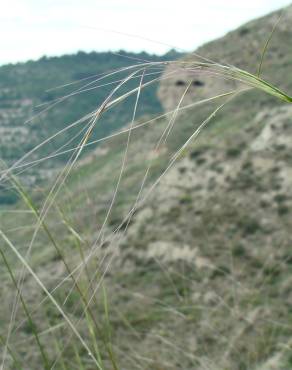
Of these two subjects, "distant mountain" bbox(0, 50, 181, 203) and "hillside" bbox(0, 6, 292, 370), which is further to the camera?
"distant mountain" bbox(0, 50, 181, 203)

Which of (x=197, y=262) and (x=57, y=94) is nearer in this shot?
(x=197, y=262)

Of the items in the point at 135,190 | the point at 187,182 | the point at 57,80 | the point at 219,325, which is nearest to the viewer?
the point at 219,325

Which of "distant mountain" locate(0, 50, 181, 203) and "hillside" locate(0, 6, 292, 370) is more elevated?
"hillside" locate(0, 6, 292, 370)

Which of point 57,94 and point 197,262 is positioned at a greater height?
point 197,262

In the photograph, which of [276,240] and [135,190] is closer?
[276,240]

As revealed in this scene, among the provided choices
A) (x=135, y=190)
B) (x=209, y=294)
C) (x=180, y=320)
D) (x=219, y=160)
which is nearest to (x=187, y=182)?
(x=219, y=160)

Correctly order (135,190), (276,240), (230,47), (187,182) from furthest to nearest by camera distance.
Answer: (230,47)
(135,190)
(187,182)
(276,240)

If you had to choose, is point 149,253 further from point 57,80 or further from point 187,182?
point 57,80

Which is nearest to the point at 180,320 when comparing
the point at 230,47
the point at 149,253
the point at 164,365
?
the point at 164,365

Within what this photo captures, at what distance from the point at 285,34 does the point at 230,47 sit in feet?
14.5

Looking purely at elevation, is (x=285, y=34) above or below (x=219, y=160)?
above

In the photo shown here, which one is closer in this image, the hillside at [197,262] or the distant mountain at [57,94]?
the hillside at [197,262]

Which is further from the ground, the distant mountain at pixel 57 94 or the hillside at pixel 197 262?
the hillside at pixel 197 262

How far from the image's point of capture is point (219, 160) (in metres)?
4.82
